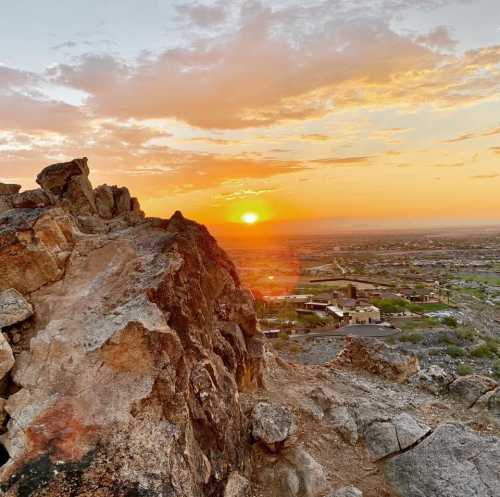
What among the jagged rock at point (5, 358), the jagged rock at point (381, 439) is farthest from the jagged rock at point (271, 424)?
the jagged rock at point (5, 358)

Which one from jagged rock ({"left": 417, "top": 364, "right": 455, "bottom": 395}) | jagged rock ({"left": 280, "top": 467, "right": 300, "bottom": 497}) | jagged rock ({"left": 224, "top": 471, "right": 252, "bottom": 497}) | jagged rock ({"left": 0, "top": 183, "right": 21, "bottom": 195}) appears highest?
jagged rock ({"left": 0, "top": 183, "right": 21, "bottom": 195})

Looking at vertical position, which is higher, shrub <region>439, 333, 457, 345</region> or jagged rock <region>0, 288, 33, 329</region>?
jagged rock <region>0, 288, 33, 329</region>

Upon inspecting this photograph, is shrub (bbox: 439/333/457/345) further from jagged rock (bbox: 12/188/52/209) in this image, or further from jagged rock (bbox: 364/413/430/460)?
jagged rock (bbox: 12/188/52/209)

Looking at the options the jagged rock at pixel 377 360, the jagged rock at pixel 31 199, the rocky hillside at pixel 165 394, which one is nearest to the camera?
the rocky hillside at pixel 165 394

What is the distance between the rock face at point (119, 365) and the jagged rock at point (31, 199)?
444 millimetres

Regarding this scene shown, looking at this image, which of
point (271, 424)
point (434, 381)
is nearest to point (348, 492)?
point (271, 424)

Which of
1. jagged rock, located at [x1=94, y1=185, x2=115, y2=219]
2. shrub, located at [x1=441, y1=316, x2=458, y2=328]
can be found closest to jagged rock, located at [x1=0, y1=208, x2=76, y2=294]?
jagged rock, located at [x1=94, y1=185, x2=115, y2=219]

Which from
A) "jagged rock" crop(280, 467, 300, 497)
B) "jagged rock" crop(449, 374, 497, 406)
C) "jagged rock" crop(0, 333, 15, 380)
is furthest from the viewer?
"jagged rock" crop(449, 374, 497, 406)

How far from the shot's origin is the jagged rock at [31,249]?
12.3 metres

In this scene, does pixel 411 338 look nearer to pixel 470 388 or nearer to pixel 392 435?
pixel 470 388

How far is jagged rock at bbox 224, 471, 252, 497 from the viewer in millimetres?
10852

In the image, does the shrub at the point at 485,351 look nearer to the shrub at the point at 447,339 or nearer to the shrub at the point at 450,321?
the shrub at the point at 447,339

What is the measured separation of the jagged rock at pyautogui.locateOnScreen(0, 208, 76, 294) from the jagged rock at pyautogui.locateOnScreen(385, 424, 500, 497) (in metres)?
12.6

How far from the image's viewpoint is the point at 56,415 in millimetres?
9242
